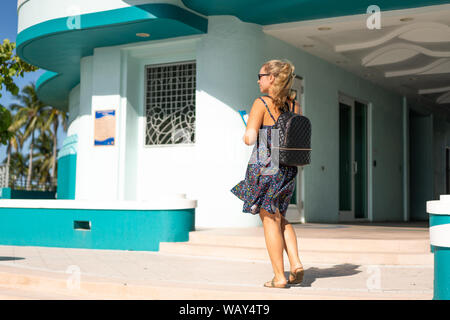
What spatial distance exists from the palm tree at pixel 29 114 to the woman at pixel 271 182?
110 feet

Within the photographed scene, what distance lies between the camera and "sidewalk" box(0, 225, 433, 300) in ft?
13.5

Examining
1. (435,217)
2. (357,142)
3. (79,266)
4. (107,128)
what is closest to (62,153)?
(107,128)

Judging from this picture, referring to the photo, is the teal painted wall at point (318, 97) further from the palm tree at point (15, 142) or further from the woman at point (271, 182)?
the palm tree at point (15, 142)

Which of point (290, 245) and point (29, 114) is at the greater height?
point (29, 114)

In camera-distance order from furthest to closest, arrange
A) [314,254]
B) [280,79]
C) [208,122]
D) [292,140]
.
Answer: [208,122], [314,254], [280,79], [292,140]

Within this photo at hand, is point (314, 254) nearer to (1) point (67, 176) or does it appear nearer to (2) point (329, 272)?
(2) point (329, 272)

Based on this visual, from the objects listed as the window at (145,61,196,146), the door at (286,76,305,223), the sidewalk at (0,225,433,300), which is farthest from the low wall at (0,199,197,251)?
the door at (286,76,305,223)

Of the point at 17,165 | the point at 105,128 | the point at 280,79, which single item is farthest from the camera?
the point at 17,165

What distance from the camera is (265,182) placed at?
13.8 ft

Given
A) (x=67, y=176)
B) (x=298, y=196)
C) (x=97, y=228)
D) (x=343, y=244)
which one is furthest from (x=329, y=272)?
(x=67, y=176)

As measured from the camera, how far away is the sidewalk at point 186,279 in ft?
13.5

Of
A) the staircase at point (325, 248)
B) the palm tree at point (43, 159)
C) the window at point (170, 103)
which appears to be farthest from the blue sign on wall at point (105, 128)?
the palm tree at point (43, 159)

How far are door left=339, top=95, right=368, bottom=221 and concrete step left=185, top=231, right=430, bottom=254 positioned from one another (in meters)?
5.08

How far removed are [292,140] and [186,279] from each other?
156 cm
